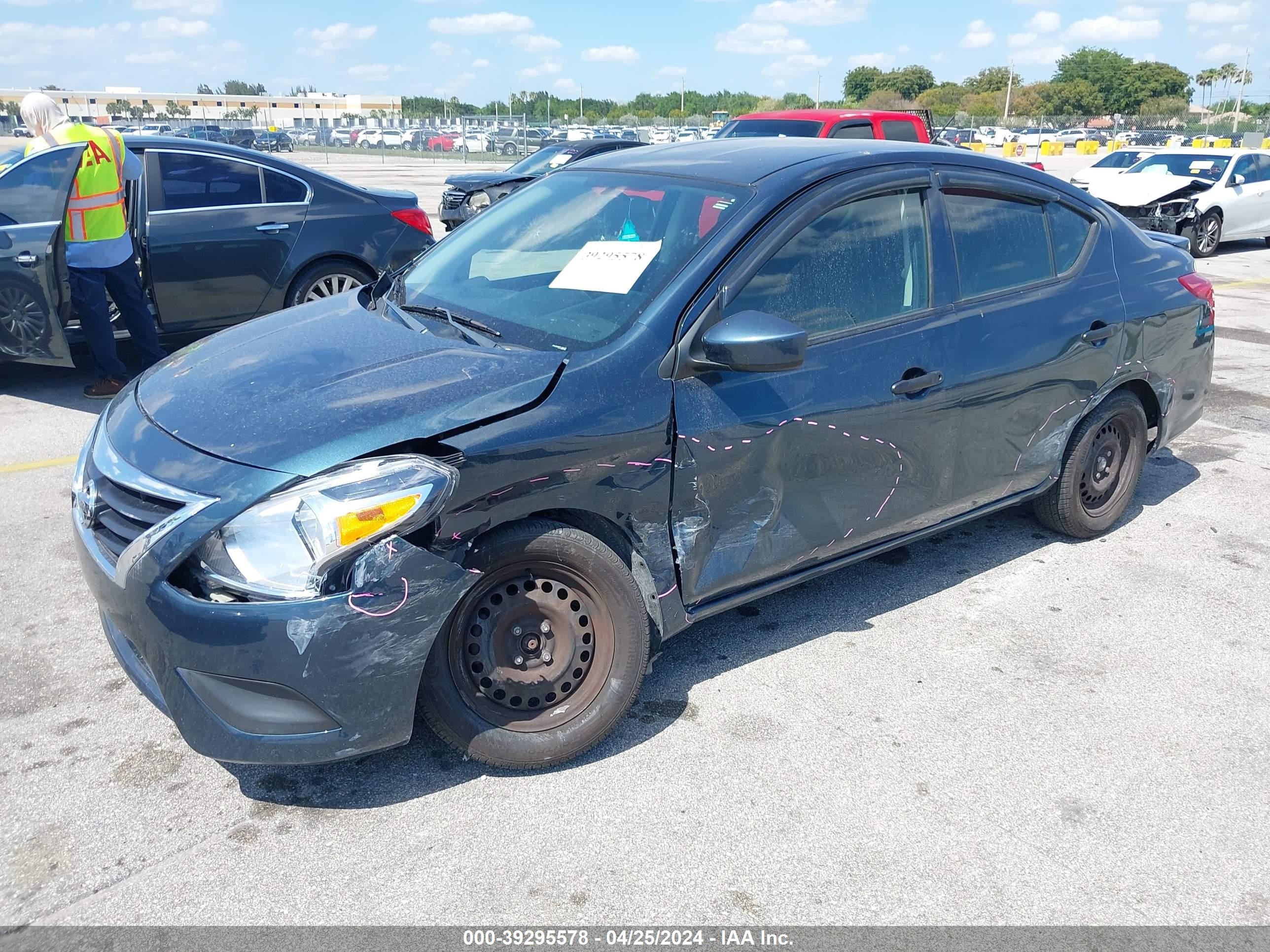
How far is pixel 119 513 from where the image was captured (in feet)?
8.66

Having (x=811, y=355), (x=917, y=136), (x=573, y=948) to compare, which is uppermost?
(x=917, y=136)

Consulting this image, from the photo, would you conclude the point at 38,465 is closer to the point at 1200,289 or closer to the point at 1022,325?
the point at 1022,325

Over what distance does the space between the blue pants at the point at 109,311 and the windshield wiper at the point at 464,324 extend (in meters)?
3.65

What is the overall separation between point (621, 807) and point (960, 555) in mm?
2342

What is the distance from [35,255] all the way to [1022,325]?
5636 mm

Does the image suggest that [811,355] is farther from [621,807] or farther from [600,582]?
[621,807]

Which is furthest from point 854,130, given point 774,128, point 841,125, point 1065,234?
point 1065,234

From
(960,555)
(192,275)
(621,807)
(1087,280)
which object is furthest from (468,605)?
(192,275)

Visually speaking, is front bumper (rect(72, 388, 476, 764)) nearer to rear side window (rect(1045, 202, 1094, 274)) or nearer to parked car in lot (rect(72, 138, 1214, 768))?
parked car in lot (rect(72, 138, 1214, 768))

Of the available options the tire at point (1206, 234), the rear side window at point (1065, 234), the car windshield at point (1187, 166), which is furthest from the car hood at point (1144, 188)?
the rear side window at point (1065, 234)

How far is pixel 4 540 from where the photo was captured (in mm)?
4371

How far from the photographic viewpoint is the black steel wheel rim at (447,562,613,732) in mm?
2730

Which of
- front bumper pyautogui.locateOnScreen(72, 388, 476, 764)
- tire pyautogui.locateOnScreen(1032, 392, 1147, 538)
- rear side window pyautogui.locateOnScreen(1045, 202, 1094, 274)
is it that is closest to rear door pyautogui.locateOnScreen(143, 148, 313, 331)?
front bumper pyautogui.locateOnScreen(72, 388, 476, 764)

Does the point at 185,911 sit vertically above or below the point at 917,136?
below
